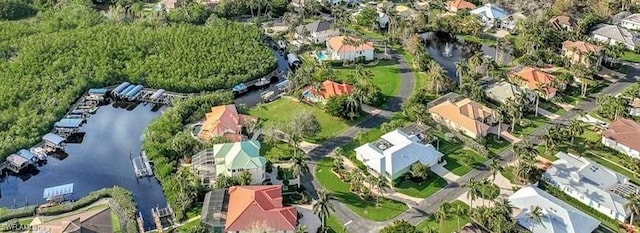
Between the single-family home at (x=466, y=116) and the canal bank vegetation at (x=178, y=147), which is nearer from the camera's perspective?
the canal bank vegetation at (x=178, y=147)

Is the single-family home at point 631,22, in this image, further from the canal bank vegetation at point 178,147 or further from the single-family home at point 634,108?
the canal bank vegetation at point 178,147

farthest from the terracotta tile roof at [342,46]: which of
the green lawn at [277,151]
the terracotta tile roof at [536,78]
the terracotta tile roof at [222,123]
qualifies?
the green lawn at [277,151]

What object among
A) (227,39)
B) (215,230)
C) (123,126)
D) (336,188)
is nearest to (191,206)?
(215,230)

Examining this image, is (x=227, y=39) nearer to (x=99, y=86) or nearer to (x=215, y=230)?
(x=99, y=86)

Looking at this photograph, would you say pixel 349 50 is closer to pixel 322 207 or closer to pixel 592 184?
pixel 592 184

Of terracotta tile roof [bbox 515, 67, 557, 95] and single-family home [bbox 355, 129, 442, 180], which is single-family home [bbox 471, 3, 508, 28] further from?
single-family home [bbox 355, 129, 442, 180]

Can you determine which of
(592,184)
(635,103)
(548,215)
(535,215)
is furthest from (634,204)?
(635,103)
